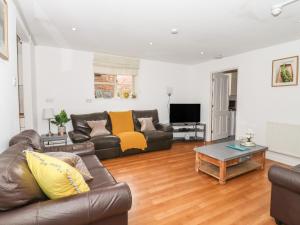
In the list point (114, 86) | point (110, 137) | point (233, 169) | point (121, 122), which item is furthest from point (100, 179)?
point (114, 86)

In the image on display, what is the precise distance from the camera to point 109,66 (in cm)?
469

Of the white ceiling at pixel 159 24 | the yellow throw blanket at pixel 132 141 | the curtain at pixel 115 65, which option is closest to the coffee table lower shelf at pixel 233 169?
the yellow throw blanket at pixel 132 141

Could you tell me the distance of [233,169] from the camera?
310cm

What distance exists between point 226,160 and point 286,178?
1.06 meters

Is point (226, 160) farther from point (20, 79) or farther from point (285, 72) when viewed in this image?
point (20, 79)

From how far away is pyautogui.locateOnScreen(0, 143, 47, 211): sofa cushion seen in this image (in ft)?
3.45

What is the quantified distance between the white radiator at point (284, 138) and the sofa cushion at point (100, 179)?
135 inches

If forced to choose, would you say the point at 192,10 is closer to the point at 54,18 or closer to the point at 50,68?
the point at 54,18

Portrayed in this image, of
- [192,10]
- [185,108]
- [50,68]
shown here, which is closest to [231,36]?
[192,10]

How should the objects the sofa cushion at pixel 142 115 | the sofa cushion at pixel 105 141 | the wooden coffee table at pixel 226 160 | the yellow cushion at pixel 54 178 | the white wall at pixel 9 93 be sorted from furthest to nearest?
the sofa cushion at pixel 142 115
the sofa cushion at pixel 105 141
the wooden coffee table at pixel 226 160
the white wall at pixel 9 93
the yellow cushion at pixel 54 178

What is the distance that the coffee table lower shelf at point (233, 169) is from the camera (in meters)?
2.92

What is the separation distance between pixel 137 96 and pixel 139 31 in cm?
231

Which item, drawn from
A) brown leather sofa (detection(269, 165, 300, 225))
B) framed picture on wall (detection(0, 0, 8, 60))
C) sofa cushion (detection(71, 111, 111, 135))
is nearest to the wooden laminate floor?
brown leather sofa (detection(269, 165, 300, 225))

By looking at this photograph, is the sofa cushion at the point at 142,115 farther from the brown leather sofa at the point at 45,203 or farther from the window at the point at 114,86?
the brown leather sofa at the point at 45,203
